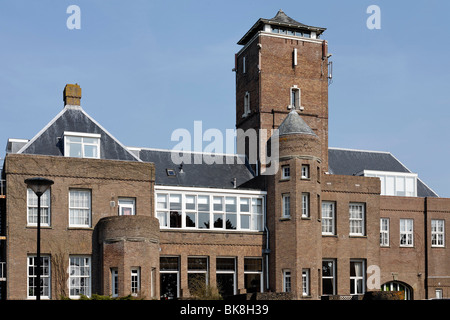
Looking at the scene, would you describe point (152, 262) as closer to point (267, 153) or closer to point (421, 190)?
point (267, 153)

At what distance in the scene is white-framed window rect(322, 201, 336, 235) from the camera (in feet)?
129

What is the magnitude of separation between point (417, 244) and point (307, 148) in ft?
37.0

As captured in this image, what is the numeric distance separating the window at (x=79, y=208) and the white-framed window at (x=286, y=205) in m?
10.8

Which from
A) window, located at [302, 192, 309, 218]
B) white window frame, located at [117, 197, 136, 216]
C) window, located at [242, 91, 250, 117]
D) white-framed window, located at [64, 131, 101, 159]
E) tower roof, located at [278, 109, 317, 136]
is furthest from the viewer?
window, located at [242, 91, 250, 117]

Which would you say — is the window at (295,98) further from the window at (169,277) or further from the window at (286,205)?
the window at (169,277)

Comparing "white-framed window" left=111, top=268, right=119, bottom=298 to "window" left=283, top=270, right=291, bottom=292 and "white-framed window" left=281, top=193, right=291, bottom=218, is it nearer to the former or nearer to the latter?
"window" left=283, top=270, right=291, bottom=292

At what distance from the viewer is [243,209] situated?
3784 cm

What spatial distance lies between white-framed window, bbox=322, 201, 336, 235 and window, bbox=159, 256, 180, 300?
9195 millimetres

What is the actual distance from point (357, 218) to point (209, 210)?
9690mm

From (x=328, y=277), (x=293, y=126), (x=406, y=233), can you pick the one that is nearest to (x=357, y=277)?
(x=328, y=277)

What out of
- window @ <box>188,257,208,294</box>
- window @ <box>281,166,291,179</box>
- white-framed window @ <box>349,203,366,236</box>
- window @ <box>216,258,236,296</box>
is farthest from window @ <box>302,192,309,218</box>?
window @ <box>188,257,208,294</box>

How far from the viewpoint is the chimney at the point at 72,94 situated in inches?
1462

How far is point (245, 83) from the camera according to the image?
44250 mm

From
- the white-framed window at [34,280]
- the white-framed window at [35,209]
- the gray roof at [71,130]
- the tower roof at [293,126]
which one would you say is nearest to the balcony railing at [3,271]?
the white-framed window at [34,280]
